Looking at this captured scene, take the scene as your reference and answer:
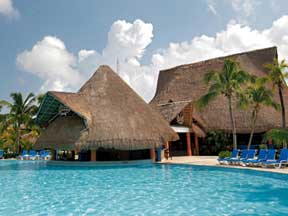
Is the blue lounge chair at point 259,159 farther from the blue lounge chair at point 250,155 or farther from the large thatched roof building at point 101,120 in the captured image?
the large thatched roof building at point 101,120

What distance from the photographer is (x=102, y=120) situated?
18438 mm

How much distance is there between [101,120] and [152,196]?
10.7m

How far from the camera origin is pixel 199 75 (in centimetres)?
2809

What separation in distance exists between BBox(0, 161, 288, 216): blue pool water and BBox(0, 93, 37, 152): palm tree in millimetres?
16062

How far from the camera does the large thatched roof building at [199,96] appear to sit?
22734 mm

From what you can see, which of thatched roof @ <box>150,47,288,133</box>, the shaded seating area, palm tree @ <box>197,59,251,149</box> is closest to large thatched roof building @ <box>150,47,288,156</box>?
thatched roof @ <box>150,47,288,133</box>

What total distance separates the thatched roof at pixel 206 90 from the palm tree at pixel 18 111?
1114 cm

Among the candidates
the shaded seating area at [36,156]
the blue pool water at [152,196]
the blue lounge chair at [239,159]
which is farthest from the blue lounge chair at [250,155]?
the shaded seating area at [36,156]

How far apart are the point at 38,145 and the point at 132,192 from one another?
40.0ft

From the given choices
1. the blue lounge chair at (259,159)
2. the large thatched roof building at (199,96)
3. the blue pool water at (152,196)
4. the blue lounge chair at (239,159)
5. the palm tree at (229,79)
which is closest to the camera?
the blue pool water at (152,196)

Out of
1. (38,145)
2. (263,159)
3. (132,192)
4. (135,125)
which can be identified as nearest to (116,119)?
(135,125)

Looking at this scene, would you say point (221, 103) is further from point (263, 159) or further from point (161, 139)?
point (263, 159)

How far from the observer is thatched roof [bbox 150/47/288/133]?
22.8 m

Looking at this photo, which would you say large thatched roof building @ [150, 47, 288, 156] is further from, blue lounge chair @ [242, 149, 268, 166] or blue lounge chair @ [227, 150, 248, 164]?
blue lounge chair @ [242, 149, 268, 166]
